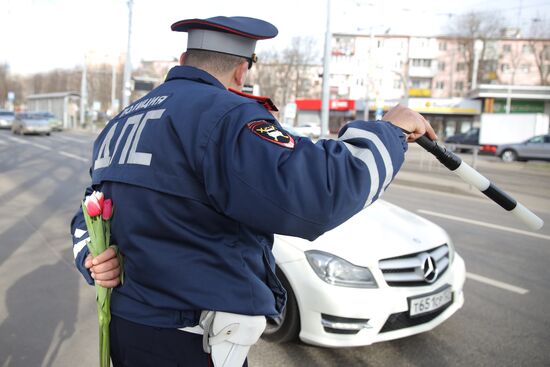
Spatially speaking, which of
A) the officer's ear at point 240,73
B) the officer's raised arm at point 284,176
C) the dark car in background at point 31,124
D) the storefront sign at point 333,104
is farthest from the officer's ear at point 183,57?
the storefront sign at point 333,104

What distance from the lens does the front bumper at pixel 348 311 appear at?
3.14 metres

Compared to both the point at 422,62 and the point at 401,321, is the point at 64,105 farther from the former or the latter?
the point at 422,62

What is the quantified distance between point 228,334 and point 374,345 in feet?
7.56

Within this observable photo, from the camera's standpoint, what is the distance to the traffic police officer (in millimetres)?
1301

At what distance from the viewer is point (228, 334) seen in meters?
1.50

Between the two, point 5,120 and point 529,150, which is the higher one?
point 529,150

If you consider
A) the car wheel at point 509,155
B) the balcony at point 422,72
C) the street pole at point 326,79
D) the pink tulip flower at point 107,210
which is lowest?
the car wheel at point 509,155

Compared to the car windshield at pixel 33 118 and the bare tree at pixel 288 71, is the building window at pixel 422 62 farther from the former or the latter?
the car windshield at pixel 33 118

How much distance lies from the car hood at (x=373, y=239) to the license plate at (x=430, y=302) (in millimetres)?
323

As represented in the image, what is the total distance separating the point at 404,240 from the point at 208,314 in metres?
2.37

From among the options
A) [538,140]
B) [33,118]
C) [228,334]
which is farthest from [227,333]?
[33,118]

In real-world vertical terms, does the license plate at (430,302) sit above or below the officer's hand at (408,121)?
below

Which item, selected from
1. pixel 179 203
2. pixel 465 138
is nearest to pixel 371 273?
pixel 179 203

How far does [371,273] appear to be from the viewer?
3246 mm
